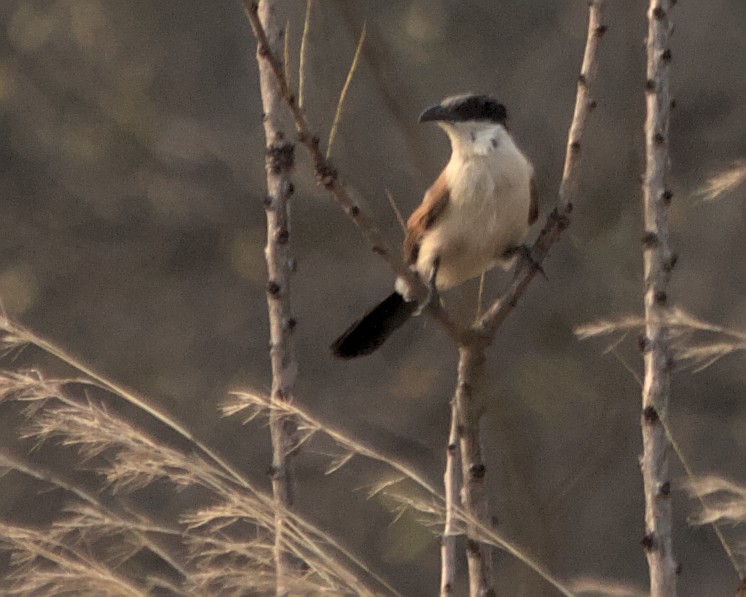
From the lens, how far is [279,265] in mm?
2736

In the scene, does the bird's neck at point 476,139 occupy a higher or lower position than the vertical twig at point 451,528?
higher

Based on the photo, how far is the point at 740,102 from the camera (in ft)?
24.1

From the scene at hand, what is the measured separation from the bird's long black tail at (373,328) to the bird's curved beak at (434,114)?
69 centimetres

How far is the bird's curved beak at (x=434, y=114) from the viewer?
3.44 meters

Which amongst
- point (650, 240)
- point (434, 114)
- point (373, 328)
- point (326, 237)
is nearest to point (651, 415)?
point (650, 240)

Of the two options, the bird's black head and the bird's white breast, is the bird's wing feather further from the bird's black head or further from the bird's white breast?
the bird's black head

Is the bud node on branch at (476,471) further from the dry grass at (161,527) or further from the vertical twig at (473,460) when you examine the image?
the dry grass at (161,527)

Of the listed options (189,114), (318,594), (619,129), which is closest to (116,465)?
(318,594)

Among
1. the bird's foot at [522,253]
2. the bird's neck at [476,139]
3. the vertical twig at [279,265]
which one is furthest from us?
the bird's neck at [476,139]

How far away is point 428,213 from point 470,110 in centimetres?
30

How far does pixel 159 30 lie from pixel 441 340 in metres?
2.52

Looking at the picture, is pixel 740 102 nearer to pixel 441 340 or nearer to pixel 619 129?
Result: pixel 619 129

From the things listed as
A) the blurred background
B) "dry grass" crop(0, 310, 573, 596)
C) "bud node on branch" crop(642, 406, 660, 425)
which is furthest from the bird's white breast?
the blurred background

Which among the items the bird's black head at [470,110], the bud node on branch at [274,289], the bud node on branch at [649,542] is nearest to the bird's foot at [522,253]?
the bird's black head at [470,110]
